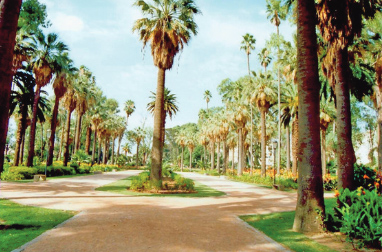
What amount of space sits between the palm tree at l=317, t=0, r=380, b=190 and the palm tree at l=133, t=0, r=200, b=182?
10419mm

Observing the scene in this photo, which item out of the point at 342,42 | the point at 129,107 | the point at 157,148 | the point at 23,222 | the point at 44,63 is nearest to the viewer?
the point at 23,222

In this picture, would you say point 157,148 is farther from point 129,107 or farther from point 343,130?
point 129,107

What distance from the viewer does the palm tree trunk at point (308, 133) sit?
6.88 metres

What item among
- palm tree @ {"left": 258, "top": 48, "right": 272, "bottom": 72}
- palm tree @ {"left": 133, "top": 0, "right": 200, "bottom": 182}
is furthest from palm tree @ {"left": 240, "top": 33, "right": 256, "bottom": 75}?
palm tree @ {"left": 133, "top": 0, "right": 200, "bottom": 182}

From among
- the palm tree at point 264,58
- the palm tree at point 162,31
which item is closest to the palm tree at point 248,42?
the palm tree at point 264,58

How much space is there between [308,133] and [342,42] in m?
3.78

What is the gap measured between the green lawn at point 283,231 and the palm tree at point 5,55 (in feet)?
21.9

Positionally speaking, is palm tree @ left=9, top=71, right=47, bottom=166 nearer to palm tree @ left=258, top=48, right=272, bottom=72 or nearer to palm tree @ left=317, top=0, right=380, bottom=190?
palm tree @ left=317, top=0, right=380, bottom=190

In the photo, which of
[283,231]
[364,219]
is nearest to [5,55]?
[283,231]

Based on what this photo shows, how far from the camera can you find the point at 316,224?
267 inches

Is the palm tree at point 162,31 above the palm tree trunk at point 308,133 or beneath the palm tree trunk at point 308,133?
above

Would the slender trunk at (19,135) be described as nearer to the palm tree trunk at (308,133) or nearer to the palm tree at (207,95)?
the palm tree trunk at (308,133)

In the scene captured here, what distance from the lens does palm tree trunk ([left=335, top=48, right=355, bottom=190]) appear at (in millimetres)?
8008

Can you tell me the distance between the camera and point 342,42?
28.6 feet
